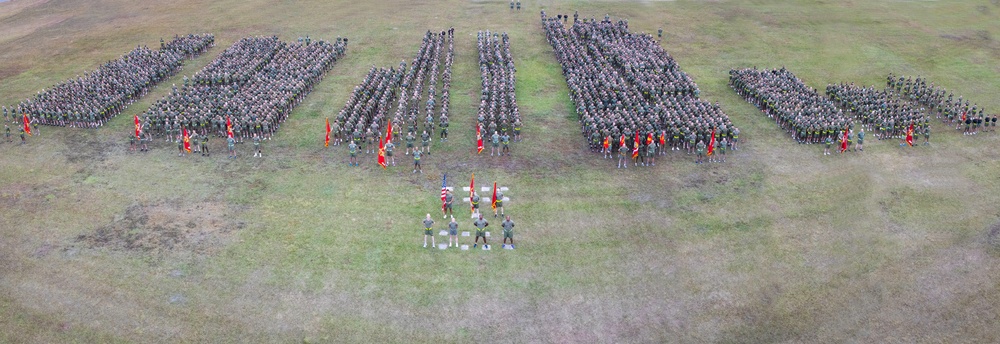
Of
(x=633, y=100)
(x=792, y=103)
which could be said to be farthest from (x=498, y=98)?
(x=792, y=103)

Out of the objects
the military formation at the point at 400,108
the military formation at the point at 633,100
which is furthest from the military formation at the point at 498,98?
the military formation at the point at 633,100

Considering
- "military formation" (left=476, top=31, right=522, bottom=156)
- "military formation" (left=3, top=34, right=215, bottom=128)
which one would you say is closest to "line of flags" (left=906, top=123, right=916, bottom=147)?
"military formation" (left=476, top=31, right=522, bottom=156)

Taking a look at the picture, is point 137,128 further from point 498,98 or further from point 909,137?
point 909,137

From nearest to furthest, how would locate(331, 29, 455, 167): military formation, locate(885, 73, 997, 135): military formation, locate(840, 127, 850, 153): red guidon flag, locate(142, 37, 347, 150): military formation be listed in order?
locate(840, 127, 850, 153): red guidon flag, locate(331, 29, 455, 167): military formation, locate(142, 37, 347, 150): military formation, locate(885, 73, 997, 135): military formation

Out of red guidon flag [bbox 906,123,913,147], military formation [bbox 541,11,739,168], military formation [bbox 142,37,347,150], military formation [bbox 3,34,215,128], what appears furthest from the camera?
military formation [bbox 3,34,215,128]

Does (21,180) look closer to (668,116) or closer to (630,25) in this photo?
(668,116)

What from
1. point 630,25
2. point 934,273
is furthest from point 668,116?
point 630,25

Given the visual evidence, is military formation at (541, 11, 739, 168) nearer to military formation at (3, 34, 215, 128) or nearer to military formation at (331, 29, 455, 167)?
military formation at (331, 29, 455, 167)

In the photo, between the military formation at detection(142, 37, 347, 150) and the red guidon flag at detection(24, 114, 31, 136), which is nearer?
the military formation at detection(142, 37, 347, 150)

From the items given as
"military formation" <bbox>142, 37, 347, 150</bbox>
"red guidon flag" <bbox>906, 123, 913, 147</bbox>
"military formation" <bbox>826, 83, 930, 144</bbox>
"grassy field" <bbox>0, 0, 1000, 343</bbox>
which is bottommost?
"grassy field" <bbox>0, 0, 1000, 343</bbox>
